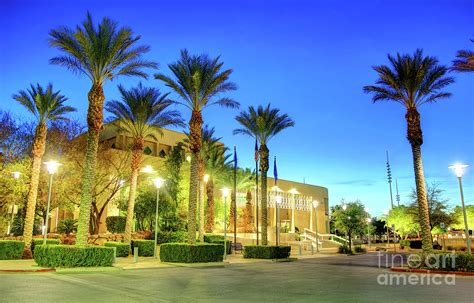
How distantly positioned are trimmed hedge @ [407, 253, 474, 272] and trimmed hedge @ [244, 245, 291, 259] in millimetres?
10888

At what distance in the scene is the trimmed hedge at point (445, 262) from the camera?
18.1 metres

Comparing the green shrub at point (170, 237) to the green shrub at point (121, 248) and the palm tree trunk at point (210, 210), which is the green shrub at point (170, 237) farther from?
the palm tree trunk at point (210, 210)

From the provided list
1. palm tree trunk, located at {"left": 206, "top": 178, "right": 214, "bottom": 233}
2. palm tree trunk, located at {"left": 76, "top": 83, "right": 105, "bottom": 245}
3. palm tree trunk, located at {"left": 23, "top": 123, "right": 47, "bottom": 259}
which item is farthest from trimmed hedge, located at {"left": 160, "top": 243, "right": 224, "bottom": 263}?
palm tree trunk, located at {"left": 206, "top": 178, "right": 214, "bottom": 233}

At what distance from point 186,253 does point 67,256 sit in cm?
697

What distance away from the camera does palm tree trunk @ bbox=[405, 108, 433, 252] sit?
21.6 m

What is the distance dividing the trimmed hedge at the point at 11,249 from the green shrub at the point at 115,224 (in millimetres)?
14939

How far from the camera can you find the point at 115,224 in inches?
1550

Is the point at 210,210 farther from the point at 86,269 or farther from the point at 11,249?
the point at 86,269

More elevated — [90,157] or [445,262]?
[90,157]

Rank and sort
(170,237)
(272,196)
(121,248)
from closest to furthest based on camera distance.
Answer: (121,248)
(170,237)
(272,196)

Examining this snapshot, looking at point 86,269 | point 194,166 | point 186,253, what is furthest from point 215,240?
point 86,269

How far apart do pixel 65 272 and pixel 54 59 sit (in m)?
12.4

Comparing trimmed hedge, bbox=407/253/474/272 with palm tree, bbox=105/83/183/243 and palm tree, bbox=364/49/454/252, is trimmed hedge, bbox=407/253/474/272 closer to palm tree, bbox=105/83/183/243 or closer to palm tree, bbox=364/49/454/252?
palm tree, bbox=364/49/454/252

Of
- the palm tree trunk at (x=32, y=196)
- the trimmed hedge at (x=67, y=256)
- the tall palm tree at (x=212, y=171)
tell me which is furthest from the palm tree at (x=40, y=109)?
the tall palm tree at (x=212, y=171)
